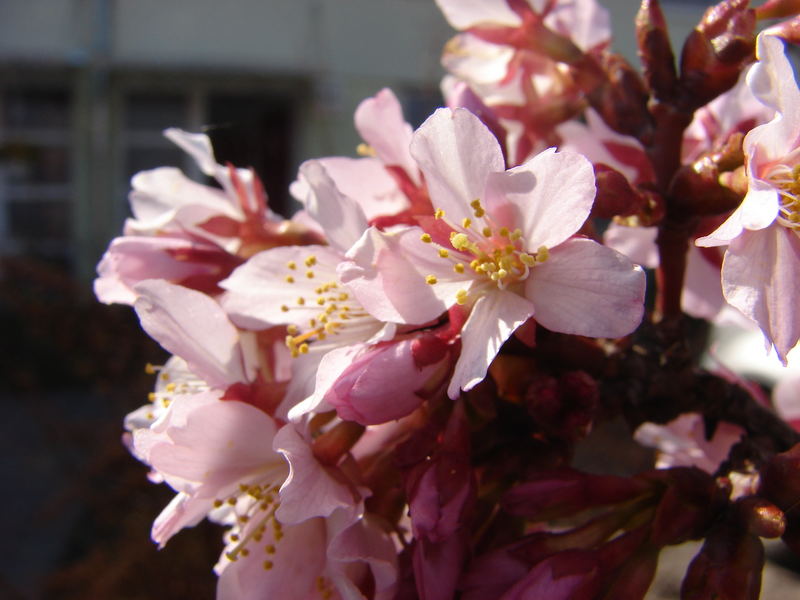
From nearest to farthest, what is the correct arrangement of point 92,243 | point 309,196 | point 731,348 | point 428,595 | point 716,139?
point 428,595 < point 309,196 < point 716,139 < point 731,348 < point 92,243

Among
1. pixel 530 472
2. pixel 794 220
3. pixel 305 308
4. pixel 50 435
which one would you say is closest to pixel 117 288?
pixel 305 308

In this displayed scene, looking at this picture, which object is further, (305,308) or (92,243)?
(92,243)

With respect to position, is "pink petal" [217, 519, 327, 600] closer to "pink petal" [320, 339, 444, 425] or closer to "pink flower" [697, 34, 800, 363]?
"pink petal" [320, 339, 444, 425]

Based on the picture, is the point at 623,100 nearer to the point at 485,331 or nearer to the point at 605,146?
the point at 605,146

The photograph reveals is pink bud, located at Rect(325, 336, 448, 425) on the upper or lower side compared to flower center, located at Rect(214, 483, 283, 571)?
upper

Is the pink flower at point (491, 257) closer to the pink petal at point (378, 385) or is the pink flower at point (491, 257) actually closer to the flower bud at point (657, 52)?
the pink petal at point (378, 385)

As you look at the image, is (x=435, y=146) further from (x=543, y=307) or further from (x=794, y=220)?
(x=794, y=220)

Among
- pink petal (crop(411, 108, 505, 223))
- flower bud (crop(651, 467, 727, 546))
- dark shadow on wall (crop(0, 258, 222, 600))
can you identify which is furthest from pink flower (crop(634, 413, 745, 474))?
dark shadow on wall (crop(0, 258, 222, 600))
